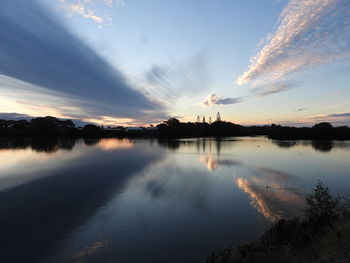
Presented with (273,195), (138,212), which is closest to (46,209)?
(138,212)

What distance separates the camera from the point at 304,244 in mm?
9000

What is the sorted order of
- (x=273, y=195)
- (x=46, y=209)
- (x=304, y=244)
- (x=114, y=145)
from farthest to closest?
(x=114, y=145), (x=273, y=195), (x=46, y=209), (x=304, y=244)

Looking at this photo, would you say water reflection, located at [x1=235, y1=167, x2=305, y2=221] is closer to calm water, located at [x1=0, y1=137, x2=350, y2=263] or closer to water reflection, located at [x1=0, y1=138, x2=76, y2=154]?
calm water, located at [x1=0, y1=137, x2=350, y2=263]

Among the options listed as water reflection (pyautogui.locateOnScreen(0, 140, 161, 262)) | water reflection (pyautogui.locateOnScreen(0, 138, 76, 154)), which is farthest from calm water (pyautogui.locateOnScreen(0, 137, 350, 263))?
water reflection (pyautogui.locateOnScreen(0, 138, 76, 154))

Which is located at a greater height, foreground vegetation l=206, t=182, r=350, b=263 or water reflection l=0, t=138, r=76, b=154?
water reflection l=0, t=138, r=76, b=154

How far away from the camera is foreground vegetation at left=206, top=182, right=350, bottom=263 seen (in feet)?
25.2

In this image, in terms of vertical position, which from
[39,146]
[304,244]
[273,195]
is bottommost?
[273,195]

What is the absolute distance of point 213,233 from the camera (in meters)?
11.9

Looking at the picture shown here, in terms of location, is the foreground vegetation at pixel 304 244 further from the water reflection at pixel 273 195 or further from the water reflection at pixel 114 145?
the water reflection at pixel 114 145

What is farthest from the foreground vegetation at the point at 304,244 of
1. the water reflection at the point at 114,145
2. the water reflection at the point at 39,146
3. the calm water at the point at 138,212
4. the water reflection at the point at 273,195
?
the water reflection at the point at 114,145

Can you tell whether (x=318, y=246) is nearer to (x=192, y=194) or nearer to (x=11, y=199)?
(x=192, y=194)

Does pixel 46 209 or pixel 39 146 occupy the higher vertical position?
pixel 39 146

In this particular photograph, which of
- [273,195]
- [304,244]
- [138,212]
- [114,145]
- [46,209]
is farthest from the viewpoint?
[114,145]

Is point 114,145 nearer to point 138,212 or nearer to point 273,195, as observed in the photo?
point 138,212
